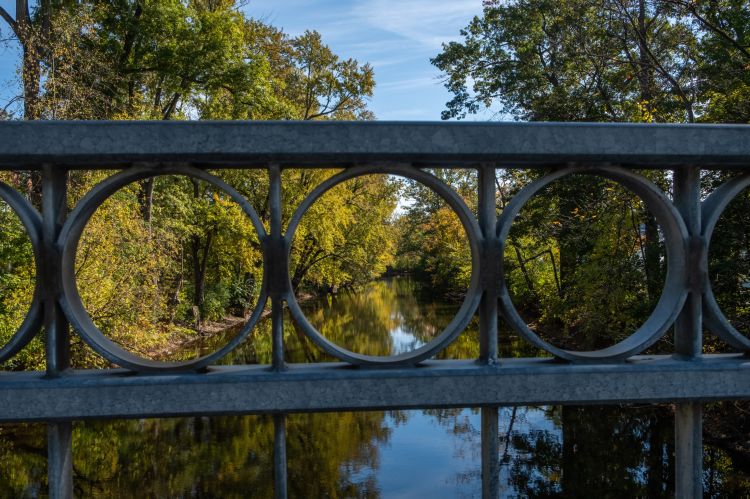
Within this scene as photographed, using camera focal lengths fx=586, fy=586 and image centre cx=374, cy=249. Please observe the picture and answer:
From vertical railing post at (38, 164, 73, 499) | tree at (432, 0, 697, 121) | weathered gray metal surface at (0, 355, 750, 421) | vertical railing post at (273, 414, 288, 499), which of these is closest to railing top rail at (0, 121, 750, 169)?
vertical railing post at (38, 164, 73, 499)

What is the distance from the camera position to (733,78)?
10281mm

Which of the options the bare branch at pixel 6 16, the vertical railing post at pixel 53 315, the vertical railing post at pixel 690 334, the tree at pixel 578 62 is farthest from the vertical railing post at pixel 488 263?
the bare branch at pixel 6 16

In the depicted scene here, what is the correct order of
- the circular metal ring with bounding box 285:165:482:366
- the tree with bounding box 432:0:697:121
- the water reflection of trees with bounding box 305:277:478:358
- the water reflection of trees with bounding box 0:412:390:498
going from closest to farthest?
the circular metal ring with bounding box 285:165:482:366
the water reflection of trees with bounding box 0:412:390:498
the tree with bounding box 432:0:697:121
the water reflection of trees with bounding box 305:277:478:358

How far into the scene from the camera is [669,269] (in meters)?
2.28

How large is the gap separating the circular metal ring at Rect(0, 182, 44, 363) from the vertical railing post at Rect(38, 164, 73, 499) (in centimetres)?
2

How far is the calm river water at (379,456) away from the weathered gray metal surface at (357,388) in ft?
17.0

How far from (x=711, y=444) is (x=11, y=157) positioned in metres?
8.91

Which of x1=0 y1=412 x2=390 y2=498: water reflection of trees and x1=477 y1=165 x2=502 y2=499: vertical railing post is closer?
x1=477 y1=165 x2=502 y2=499: vertical railing post

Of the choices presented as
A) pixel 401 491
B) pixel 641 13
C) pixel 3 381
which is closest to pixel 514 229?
pixel 641 13

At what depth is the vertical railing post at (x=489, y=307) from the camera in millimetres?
2148

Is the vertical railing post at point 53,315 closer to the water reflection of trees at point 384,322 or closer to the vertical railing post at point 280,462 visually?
the vertical railing post at point 280,462

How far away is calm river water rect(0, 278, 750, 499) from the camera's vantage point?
7016 millimetres

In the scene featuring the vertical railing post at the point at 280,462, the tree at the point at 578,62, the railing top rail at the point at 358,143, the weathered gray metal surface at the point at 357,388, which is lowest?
the vertical railing post at the point at 280,462

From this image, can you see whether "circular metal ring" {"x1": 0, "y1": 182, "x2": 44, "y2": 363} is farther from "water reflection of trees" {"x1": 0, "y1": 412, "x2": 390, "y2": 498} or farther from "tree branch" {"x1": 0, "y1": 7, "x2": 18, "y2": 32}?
"tree branch" {"x1": 0, "y1": 7, "x2": 18, "y2": 32}
